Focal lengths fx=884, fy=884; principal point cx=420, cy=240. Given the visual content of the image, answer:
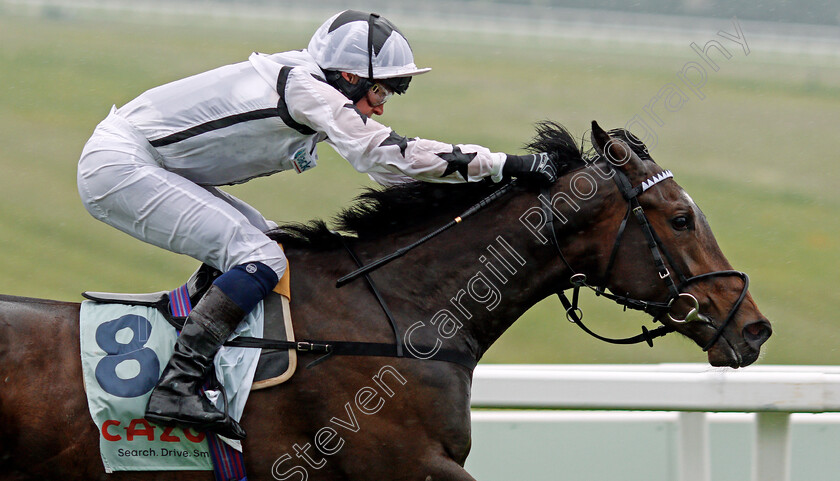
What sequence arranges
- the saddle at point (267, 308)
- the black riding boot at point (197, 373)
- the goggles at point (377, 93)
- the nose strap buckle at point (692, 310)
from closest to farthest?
the black riding boot at point (197, 373), the saddle at point (267, 308), the nose strap buckle at point (692, 310), the goggles at point (377, 93)

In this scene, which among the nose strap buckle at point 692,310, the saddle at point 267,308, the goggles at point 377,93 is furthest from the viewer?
the goggles at point 377,93

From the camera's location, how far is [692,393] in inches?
143

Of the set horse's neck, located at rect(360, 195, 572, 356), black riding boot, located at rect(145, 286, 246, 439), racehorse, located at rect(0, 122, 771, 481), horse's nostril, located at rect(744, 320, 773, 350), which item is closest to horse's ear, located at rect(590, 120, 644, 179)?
racehorse, located at rect(0, 122, 771, 481)

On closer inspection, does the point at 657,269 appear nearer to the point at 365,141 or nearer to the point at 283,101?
the point at 365,141

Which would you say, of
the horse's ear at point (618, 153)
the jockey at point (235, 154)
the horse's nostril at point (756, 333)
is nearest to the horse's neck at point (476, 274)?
the jockey at point (235, 154)

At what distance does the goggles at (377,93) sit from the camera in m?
3.07

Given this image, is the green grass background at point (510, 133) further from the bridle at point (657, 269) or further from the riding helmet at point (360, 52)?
the riding helmet at point (360, 52)

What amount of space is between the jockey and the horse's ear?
0.64ft

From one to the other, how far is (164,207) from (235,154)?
11.6 inches

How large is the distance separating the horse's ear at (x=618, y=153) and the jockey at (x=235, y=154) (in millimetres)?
194

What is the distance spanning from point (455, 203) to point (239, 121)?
2.60ft

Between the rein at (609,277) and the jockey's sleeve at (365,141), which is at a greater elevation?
the jockey's sleeve at (365,141)

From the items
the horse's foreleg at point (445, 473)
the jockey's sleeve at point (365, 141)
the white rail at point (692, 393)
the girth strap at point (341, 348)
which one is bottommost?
the white rail at point (692, 393)

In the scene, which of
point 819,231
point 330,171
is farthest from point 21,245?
point 819,231
